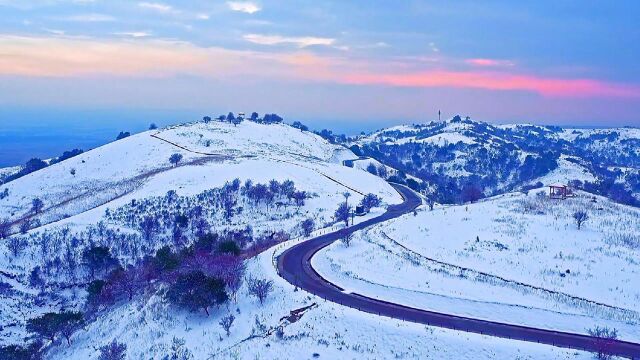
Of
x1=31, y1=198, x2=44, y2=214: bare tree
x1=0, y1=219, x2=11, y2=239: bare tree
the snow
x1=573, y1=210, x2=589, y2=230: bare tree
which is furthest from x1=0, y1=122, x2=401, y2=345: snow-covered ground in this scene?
the snow

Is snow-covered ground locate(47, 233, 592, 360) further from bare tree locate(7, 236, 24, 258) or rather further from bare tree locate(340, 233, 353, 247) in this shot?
bare tree locate(7, 236, 24, 258)

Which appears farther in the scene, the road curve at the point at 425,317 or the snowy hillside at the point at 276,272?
the snowy hillside at the point at 276,272

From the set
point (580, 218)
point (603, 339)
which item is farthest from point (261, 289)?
point (580, 218)

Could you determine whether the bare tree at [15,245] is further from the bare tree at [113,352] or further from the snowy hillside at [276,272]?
the bare tree at [113,352]

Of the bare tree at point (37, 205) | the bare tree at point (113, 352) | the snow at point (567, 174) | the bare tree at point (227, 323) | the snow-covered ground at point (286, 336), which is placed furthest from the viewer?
the snow at point (567, 174)

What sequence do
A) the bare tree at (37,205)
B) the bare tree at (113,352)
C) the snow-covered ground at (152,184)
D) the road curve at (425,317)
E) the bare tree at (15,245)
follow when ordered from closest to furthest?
the road curve at (425,317) → the bare tree at (113,352) → the snow-covered ground at (152,184) → the bare tree at (15,245) → the bare tree at (37,205)

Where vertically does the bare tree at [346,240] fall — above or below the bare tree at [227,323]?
above

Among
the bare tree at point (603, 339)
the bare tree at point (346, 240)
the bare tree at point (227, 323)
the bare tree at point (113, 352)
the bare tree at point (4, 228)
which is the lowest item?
the bare tree at point (4, 228)

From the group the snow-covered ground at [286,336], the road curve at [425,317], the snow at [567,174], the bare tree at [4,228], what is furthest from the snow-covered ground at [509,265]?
the snow at [567,174]
